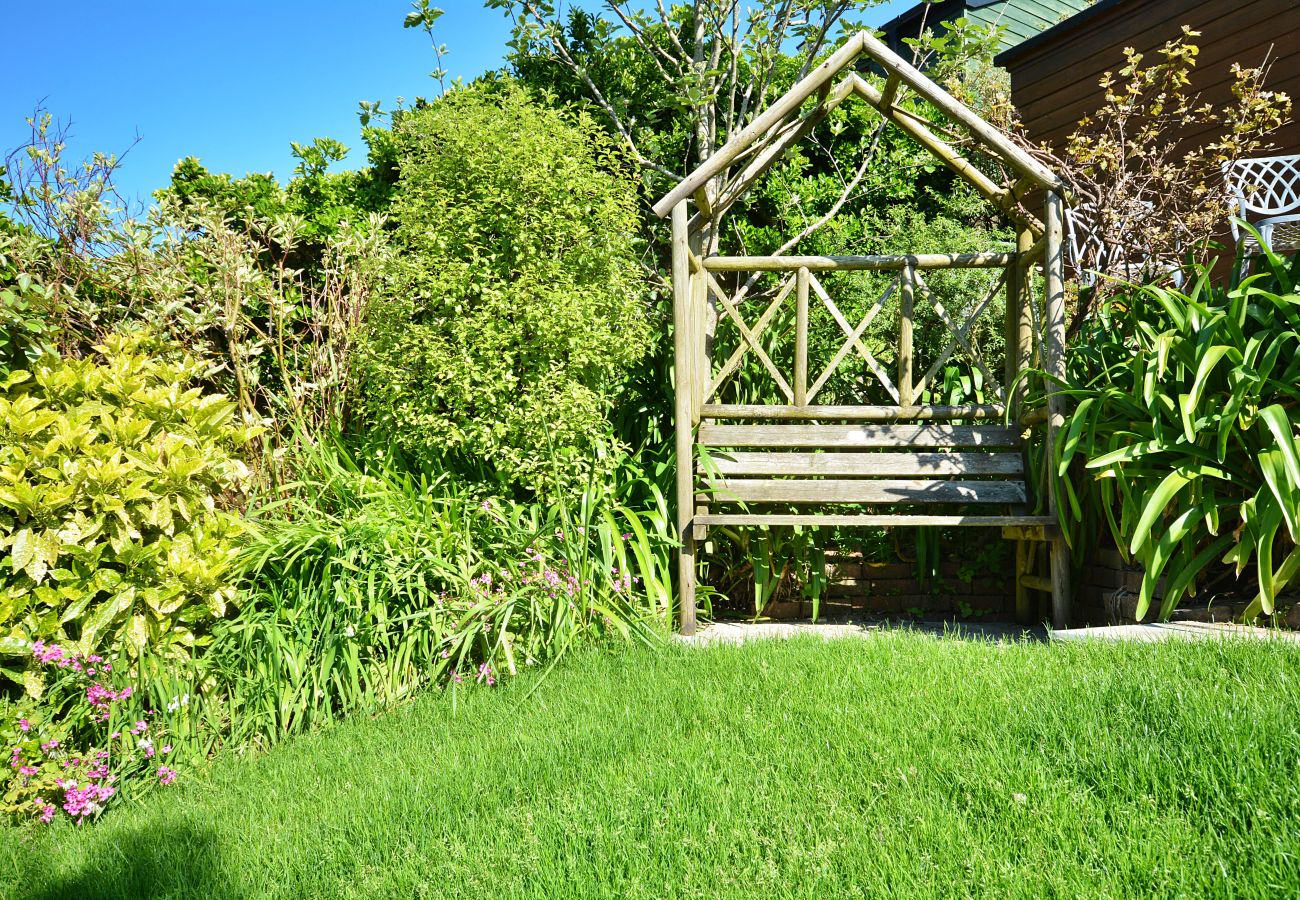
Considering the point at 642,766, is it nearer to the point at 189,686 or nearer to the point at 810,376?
the point at 189,686

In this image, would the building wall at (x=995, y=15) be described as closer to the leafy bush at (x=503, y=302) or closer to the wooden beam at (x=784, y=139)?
the wooden beam at (x=784, y=139)

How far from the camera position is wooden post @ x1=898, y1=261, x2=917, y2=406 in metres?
5.35

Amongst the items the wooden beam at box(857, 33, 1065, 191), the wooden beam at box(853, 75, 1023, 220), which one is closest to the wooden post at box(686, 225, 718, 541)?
the wooden beam at box(853, 75, 1023, 220)

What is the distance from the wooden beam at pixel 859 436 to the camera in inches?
200

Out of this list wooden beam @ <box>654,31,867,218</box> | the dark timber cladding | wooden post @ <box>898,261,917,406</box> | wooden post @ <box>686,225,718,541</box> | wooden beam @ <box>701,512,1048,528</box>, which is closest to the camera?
wooden beam @ <box>701,512,1048,528</box>

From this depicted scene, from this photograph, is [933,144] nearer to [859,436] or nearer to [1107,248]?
[1107,248]

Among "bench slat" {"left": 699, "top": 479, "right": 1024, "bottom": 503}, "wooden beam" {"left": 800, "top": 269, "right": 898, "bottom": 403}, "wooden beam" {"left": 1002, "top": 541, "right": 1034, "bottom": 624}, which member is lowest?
"wooden beam" {"left": 1002, "top": 541, "right": 1034, "bottom": 624}

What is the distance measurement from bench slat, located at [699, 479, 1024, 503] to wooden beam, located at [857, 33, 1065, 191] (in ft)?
5.24

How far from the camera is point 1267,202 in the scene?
6008 millimetres

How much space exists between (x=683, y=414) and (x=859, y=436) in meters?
0.99

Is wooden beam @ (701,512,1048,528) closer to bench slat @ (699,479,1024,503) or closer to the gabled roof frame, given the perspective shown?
bench slat @ (699,479,1024,503)

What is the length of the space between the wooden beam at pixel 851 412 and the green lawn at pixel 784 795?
188 cm

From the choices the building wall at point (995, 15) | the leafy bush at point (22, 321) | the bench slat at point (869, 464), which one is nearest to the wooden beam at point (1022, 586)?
the bench slat at point (869, 464)

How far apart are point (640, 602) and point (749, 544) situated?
30.4 inches
